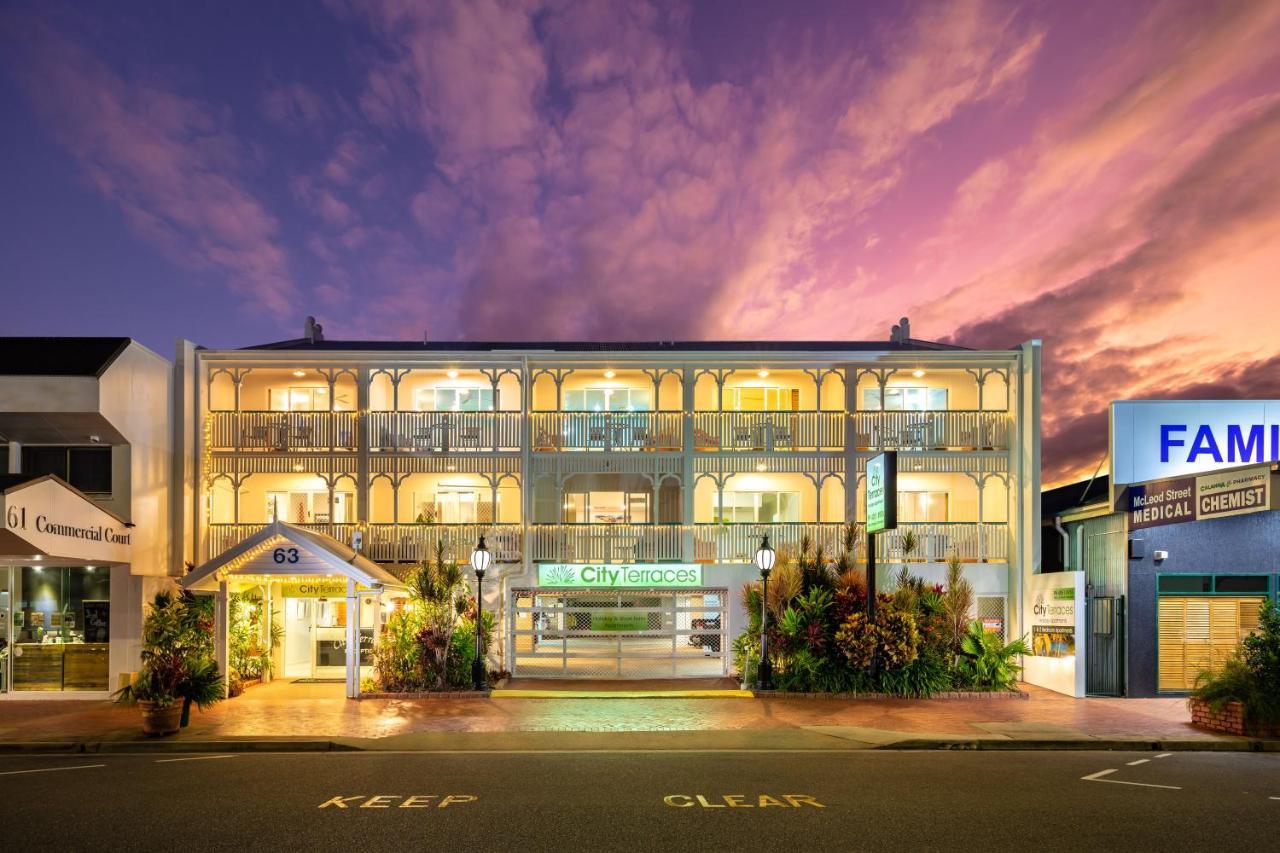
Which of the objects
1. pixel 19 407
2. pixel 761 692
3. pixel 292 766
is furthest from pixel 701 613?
pixel 19 407

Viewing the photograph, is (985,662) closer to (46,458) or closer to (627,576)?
(627,576)

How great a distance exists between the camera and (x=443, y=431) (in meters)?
23.6

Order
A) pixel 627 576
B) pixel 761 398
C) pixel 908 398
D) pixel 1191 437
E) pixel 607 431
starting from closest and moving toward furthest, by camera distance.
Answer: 1. pixel 1191 437
2. pixel 627 576
3. pixel 607 431
4. pixel 908 398
5. pixel 761 398

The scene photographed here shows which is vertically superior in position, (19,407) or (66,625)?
(19,407)

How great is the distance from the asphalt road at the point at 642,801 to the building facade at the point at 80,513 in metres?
6.69

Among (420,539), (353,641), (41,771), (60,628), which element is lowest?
(41,771)

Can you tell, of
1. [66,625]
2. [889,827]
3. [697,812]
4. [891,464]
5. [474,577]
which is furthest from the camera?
[474,577]

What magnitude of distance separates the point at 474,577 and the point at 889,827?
1473 centimetres

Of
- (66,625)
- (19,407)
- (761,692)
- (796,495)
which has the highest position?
(19,407)

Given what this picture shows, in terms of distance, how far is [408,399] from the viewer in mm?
26031

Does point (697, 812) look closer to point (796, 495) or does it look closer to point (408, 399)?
point (796, 495)

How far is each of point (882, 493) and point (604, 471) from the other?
8230mm

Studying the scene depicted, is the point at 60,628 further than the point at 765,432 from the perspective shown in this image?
No

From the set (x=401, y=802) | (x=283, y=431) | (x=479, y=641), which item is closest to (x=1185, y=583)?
(x=479, y=641)
